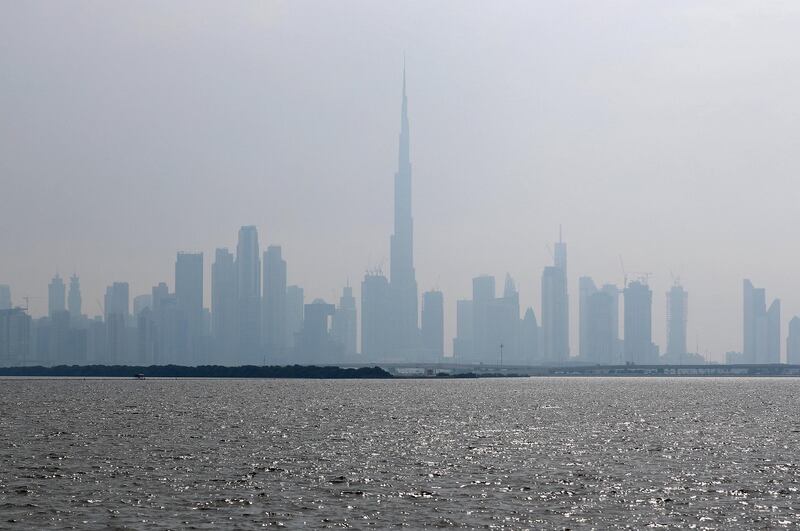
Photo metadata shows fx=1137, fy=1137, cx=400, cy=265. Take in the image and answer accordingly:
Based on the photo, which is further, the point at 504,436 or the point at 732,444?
the point at 504,436

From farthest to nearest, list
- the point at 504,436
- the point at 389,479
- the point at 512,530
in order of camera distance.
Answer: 1. the point at 504,436
2. the point at 389,479
3. the point at 512,530

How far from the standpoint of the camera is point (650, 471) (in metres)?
70.2

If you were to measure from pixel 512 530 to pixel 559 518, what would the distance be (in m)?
3.89

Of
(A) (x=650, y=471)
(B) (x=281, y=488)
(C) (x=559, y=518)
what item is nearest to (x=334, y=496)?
(B) (x=281, y=488)

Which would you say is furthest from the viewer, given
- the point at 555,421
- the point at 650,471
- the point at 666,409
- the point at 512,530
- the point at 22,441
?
the point at 666,409

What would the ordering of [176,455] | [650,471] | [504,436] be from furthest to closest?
[504,436] < [176,455] < [650,471]

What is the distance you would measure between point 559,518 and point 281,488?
16358mm

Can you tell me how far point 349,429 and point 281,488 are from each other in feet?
154

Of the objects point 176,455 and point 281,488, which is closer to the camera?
point 281,488

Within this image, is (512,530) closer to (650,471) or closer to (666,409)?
(650,471)

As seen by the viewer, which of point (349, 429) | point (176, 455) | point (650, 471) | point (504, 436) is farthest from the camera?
point (349, 429)

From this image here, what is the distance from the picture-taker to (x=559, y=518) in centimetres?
5153

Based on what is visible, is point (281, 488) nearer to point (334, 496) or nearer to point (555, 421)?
point (334, 496)

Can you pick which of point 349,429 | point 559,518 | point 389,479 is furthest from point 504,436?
point 559,518
